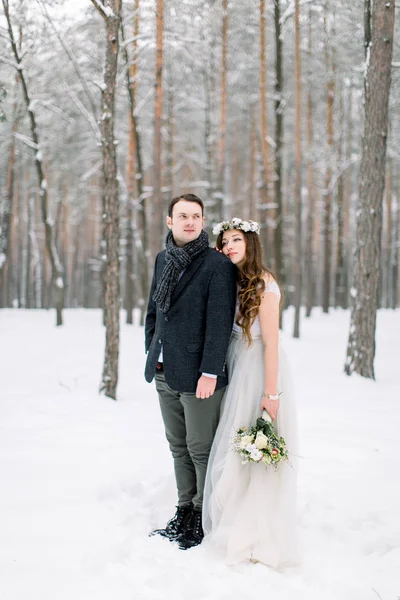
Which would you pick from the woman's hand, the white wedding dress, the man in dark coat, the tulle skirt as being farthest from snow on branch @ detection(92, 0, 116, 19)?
the woman's hand

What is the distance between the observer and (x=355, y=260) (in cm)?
773

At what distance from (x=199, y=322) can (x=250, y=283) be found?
387 millimetres

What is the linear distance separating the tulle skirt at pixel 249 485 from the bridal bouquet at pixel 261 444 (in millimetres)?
81

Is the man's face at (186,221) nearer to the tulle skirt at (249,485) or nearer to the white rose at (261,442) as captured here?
the tulle skirt at (249,485)

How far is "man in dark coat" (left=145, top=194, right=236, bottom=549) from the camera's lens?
115 inches

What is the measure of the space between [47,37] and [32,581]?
13640mm

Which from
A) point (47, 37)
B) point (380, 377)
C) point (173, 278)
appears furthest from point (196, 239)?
point (47, 37)

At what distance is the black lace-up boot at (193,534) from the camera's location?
3.04 metres

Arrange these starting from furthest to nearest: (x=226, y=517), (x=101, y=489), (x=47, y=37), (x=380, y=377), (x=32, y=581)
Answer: (x=47, y=37) → (x=380, y=377) → (x=101, y=489) → (x=226, y=517) → (x=32, y=581)

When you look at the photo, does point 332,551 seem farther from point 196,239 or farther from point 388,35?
point 388,35

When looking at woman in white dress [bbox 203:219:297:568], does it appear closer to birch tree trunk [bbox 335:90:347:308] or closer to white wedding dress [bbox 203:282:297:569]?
white wedding dress [bbox 203:282:297:569]

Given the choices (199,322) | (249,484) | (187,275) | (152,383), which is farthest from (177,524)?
(152,383)

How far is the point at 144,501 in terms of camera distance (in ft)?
12.1

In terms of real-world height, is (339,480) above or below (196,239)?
below
